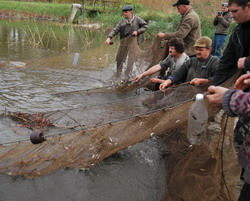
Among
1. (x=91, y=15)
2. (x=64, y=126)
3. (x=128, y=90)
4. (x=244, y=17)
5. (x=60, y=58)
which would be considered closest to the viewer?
(x=244, y=17)

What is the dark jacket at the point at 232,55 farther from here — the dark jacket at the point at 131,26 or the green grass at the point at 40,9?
the green grass at the point at 40,9

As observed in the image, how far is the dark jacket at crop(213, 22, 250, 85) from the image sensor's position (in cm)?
218

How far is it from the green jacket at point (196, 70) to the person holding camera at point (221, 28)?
10.4 feet

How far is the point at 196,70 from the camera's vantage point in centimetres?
379

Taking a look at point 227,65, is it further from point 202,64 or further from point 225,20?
point 225,20

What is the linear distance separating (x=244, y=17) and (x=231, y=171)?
3.65ft

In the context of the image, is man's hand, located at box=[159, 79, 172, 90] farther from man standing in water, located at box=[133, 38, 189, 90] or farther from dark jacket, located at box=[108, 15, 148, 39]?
dark jacket, located at box=[108, 15, 148, 39]

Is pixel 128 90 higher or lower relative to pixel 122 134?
lower

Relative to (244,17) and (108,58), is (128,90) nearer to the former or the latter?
(244,17)

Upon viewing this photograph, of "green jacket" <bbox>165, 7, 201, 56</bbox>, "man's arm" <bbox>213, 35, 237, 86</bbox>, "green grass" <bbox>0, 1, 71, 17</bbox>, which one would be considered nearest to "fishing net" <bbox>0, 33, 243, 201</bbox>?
"man's arm" <bbox>213, 35, 237, 86</bbox>

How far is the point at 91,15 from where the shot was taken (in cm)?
2380

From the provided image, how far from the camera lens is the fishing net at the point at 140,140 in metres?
2.06

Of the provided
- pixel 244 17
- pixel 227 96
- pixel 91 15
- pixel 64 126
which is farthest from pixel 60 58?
pixel 91 15

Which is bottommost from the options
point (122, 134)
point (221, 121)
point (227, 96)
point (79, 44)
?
point (79, 44)
